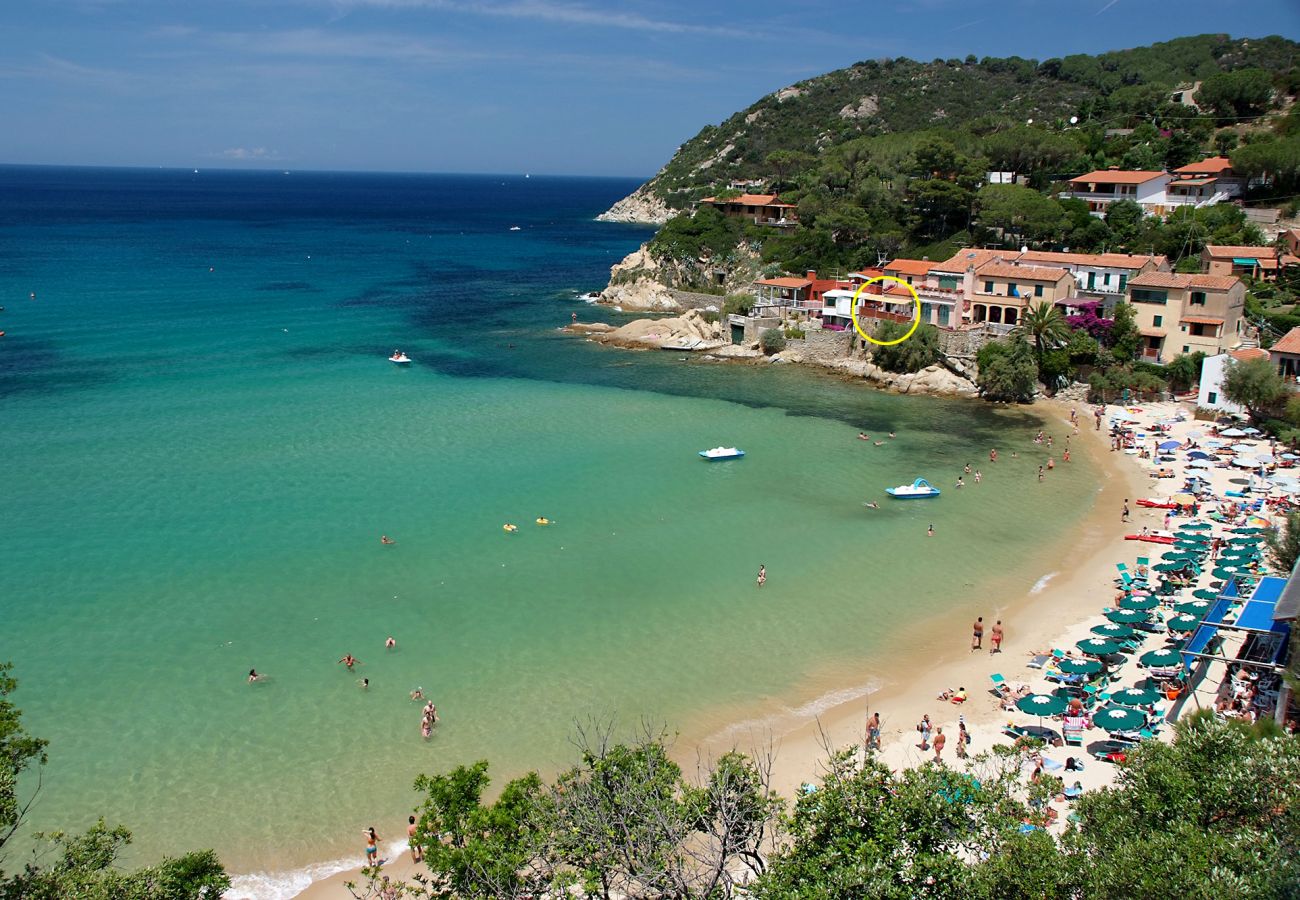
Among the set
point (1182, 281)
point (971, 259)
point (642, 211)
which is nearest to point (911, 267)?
point (971, 259)

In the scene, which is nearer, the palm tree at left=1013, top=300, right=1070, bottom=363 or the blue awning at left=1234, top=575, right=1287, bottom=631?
the blue awning at left=1234, top=575, right=1287, bottom=631

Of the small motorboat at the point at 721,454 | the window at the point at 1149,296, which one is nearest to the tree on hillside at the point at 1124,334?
the window at the point at 1149,296

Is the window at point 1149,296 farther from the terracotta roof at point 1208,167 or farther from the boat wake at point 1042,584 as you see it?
the terracotta roof at point 1208,167

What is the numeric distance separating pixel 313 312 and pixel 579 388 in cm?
3108

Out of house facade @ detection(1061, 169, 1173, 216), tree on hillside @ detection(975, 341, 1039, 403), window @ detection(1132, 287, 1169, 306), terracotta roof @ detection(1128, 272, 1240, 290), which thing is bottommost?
tree on hillside @ detection(975, 341, 1039, 403)

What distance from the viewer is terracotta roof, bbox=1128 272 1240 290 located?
4403 cm

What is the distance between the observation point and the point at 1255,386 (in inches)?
1538

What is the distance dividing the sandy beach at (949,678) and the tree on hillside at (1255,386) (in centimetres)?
1193

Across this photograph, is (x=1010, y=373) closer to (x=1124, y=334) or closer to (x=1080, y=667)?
(x=1124, y=334)

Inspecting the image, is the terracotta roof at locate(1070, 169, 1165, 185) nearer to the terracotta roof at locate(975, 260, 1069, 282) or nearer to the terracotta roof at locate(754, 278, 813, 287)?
the terracotta roof at locate(975, 260, 1069, 282)

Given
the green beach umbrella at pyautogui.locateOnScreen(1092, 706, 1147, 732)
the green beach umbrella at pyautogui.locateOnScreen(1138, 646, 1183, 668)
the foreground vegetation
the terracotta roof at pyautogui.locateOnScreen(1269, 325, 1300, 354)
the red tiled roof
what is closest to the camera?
the foreground vegetation

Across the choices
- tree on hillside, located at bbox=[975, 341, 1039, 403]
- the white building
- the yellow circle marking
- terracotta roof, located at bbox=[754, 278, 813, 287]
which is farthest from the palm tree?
terracotta roof, located at bbox=[754, 278, 813, 287]

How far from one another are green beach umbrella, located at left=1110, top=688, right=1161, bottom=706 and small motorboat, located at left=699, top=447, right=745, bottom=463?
2007 cm

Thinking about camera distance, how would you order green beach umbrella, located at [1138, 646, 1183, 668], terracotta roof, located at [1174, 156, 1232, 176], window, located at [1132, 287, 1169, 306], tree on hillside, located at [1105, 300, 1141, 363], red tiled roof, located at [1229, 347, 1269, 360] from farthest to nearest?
terracotta roof, located at [1174, 156, 1232, 176] < tree on hillside, located at [1105, 300, 1141, 363] < window, located at [1132, 287, 1169, 306] < red tiled roof, located at [1229, 347, 1269, 360] < green beach umbrella, located at [1138, 646, 1183, 668]
